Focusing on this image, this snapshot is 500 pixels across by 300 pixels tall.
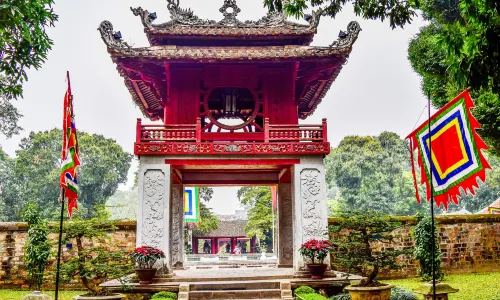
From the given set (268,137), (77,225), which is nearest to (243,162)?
(268,137)

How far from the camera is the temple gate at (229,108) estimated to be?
10.5 metres

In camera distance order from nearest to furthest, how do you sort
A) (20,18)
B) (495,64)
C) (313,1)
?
(495,64) → (313,1) → (20,18)

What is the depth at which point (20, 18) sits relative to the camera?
8062mm

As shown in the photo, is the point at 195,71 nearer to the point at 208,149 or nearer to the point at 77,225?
the point at 208,149

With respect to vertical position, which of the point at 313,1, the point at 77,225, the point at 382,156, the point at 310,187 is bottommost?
the point at 77,225

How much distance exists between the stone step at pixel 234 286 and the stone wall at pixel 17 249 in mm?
5501

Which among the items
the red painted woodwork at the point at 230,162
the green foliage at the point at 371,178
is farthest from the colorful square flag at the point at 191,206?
the green foliage at the point at 371,178

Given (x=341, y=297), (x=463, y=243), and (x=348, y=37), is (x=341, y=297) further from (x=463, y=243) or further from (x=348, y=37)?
(x=463, y=243)

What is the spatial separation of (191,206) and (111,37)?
317 inches

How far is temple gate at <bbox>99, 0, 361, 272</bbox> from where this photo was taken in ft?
34.6

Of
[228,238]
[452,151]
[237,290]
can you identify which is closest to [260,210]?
[228,238]

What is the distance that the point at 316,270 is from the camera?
32.4 ft

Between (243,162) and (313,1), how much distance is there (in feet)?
15.7

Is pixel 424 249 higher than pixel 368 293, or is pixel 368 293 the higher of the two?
pixel 424 249
